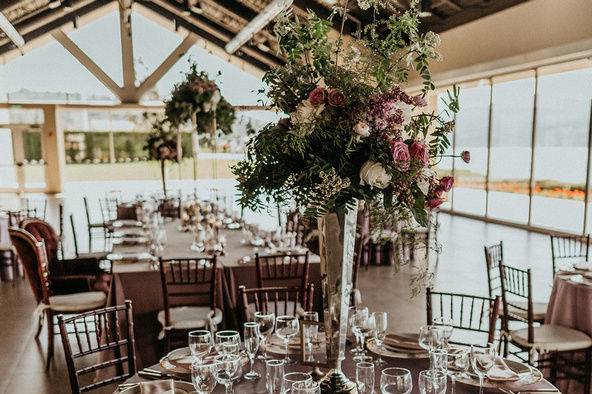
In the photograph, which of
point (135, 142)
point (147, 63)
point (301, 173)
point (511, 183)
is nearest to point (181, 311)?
point (301, 173)

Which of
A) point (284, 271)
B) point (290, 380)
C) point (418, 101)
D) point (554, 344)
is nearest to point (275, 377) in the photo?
point (290, 380)

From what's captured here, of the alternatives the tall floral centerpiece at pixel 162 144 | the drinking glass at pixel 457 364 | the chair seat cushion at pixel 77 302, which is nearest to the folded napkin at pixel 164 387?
the drinking glass at pixel 457 364

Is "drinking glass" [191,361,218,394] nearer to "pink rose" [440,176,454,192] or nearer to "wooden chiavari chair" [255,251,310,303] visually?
"pink rose" [440,176,454,192]

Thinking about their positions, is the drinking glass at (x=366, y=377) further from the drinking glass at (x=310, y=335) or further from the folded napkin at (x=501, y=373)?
the folded napkin at (x=501, y=373)

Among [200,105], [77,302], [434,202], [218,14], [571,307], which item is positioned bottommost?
[77,302]

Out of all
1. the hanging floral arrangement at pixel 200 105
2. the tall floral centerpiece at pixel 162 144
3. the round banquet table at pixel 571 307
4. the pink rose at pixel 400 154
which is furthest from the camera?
the tall floral centerpiece at pixel 162 144

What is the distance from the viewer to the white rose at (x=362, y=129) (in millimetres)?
1729

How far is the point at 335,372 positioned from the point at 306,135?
906mm

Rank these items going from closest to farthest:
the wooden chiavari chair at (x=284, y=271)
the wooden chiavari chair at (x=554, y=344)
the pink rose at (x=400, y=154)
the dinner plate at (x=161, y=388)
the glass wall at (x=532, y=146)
Answer: the pink rose at (x=400, y=154)
the dinner plate at (x=161, y=388)
the wooden chiavari chair at (x=554, y=344)
the wooden chiavari chair at (x=284, y=271)
the glass wall at (x=532, y=146)

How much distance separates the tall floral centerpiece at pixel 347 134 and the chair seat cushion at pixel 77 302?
3.12 meters

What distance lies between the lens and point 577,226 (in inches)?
400

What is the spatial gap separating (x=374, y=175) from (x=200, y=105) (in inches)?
150

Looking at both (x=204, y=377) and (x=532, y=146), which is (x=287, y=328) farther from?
(x=532, y=146)

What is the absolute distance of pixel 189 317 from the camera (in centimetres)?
405
